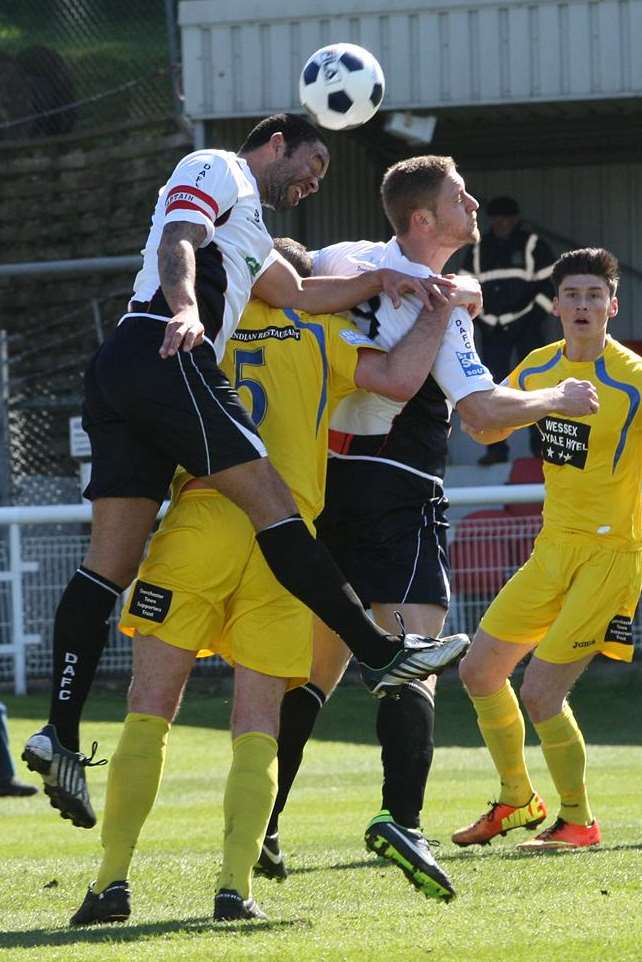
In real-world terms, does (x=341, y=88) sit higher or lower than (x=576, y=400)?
higher

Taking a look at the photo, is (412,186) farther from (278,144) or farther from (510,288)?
(510,288)

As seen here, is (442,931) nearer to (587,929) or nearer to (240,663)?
(587,929)

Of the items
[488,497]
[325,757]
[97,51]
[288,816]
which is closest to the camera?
[288,816]

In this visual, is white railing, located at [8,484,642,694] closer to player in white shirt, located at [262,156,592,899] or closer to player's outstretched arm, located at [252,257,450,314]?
player in white shirt, located at [262,156,592,899]

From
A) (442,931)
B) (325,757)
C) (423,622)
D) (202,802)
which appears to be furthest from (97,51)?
(442,931)

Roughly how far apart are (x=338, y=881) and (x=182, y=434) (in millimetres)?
1790

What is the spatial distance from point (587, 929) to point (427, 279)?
210 cm

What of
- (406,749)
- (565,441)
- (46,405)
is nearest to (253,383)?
(406,749)

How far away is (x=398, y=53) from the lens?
14.8 metres

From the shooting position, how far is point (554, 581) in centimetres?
698

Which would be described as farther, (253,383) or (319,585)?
(253,383)

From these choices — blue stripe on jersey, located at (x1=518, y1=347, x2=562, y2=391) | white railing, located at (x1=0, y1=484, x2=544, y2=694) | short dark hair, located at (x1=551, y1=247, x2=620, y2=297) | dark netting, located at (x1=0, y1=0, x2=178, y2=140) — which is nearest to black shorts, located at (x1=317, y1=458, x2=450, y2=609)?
blue stripe on jersey, located at (x1=518, y1=347, x2=562, y2=391)

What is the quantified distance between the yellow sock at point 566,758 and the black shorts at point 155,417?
2.54 m

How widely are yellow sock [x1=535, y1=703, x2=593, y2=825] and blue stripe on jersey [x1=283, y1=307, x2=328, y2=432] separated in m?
2.33
